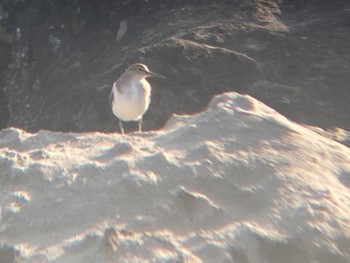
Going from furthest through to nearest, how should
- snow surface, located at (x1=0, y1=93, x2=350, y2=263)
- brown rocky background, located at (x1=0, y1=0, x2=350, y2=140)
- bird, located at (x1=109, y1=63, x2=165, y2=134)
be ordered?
brown rocky background, located at (x1=0, y1=0, x2=350, y2=140) < bird, located at (x1=109, y1=63, x2=165, y2=134) < snow surface, located at (x1=0, y1=93, x2=350, y2=263)

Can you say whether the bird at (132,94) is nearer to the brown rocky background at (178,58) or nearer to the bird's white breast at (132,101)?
the bird's white breast at (132,101)

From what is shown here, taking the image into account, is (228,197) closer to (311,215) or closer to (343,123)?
(311,215)

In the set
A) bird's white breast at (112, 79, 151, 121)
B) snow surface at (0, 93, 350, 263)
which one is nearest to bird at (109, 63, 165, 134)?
bird's white breast at (112, 79, 151, 121)

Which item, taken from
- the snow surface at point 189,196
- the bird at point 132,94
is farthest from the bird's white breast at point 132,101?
the snow surface at point 189,196

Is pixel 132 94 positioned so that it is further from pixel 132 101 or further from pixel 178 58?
pixel 178 58

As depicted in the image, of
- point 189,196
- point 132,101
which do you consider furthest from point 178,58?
point 189,196

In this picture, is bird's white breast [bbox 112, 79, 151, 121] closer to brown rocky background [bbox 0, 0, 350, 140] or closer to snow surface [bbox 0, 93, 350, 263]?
brown rocky background [bbox 0, 0, 350, 140]

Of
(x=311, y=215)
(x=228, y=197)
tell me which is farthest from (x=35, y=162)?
(x=311, y=215)
